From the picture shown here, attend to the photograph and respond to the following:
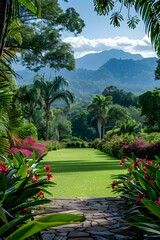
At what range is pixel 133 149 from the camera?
65.6ft

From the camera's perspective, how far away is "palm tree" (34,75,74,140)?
4041 centimetres

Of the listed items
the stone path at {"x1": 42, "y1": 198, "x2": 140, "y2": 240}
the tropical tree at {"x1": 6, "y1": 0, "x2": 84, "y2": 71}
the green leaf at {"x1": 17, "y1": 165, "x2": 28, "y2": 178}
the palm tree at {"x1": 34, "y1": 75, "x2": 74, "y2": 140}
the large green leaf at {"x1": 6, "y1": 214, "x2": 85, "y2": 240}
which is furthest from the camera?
the palm tree at {"x1": 34, "y1": 75, "x2": 74, "y2": 140}

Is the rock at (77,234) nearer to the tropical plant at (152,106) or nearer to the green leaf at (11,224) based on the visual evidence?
the green leaf at (11,224)

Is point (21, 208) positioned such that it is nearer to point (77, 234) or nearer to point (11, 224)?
point (77, 234)

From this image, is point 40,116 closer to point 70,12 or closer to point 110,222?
point 70,12

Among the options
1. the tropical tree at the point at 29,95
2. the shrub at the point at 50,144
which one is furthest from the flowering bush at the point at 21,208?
the tropical tree at the point at 29,95

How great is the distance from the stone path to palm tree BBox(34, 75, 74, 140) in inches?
1328

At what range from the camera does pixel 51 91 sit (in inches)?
1602

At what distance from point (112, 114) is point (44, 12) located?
49.2 meters

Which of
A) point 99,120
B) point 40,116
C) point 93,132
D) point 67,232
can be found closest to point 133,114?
point 93,132

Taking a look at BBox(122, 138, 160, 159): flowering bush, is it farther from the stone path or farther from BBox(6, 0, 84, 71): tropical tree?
the stone path

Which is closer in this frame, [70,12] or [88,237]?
[88,237]

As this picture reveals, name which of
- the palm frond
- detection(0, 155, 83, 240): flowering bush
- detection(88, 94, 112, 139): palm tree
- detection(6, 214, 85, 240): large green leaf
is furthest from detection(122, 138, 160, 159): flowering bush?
detection(88, 94, 112, 139): palm tree

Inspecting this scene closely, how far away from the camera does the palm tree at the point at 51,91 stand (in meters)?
40.4
